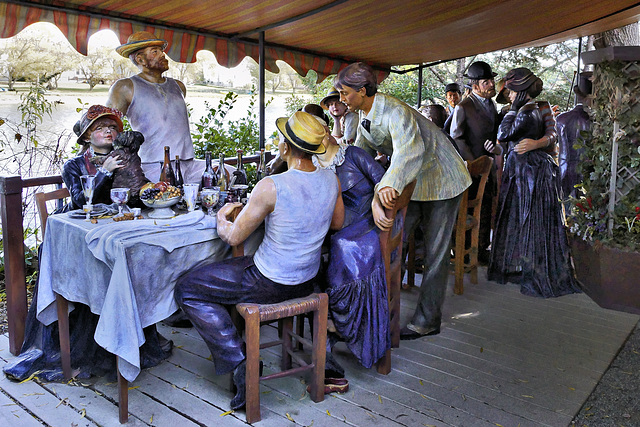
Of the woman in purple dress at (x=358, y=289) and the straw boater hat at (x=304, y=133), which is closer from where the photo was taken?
the straw boater hat at (x=304, y=133)

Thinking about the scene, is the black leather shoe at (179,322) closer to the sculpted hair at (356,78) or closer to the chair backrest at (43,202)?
the chair backrest at (43,202)

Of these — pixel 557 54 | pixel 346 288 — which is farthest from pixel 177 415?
pixel 557 54

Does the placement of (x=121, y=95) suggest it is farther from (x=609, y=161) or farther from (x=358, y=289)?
(x=609, y=161)

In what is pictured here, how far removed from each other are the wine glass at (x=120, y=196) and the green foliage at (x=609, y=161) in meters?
3.42

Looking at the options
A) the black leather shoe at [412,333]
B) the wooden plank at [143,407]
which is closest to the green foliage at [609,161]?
the black leather shoe at [412,333]

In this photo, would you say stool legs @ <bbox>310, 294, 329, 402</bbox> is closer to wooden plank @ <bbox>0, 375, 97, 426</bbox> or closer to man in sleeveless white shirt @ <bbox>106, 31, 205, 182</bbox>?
wooden plank @ <bbox>0, 375, 97, 426</bbox>

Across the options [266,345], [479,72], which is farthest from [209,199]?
[479,72]

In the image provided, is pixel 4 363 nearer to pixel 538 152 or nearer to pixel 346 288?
pixel 346 288

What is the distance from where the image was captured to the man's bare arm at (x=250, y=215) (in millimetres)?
2381

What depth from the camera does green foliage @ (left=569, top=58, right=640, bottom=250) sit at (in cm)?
397

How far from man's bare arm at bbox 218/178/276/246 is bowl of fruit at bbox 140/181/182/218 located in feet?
1.11

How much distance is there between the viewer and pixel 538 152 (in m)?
4.60

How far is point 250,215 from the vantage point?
2410 millimetres

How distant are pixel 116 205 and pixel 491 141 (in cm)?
344
